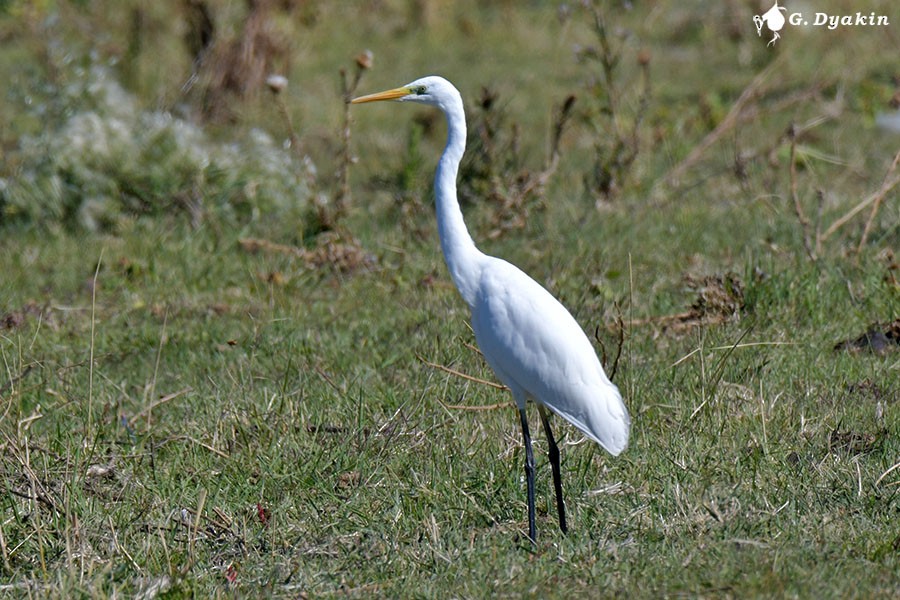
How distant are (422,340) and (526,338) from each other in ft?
5.07

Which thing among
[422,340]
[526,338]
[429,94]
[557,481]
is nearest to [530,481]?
[557,481]

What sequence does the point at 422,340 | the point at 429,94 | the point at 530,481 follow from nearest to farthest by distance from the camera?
the point at 530,481 < the point at 429,94 < the point at 422,340

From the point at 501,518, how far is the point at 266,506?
70cm

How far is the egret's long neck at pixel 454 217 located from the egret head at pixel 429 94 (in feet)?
0.07

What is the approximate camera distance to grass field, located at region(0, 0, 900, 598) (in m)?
3.33

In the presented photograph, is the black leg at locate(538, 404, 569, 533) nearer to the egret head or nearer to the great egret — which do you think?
the great egret

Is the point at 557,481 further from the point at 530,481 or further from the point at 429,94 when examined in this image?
the point at 429,94

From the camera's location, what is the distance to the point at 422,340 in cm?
496

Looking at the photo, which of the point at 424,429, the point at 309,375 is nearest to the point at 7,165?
the point at 309,375

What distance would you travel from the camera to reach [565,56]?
10852 mm

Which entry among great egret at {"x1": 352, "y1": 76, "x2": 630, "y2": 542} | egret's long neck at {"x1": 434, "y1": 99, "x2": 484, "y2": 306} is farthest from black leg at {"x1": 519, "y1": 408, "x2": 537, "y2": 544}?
egret's long neck at {"x1": 434, "y1": 99, "x2": 484, "y2": 306}

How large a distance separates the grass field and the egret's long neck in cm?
64

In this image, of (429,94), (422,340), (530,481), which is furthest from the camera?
(422,340)

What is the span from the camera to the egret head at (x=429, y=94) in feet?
11.6
